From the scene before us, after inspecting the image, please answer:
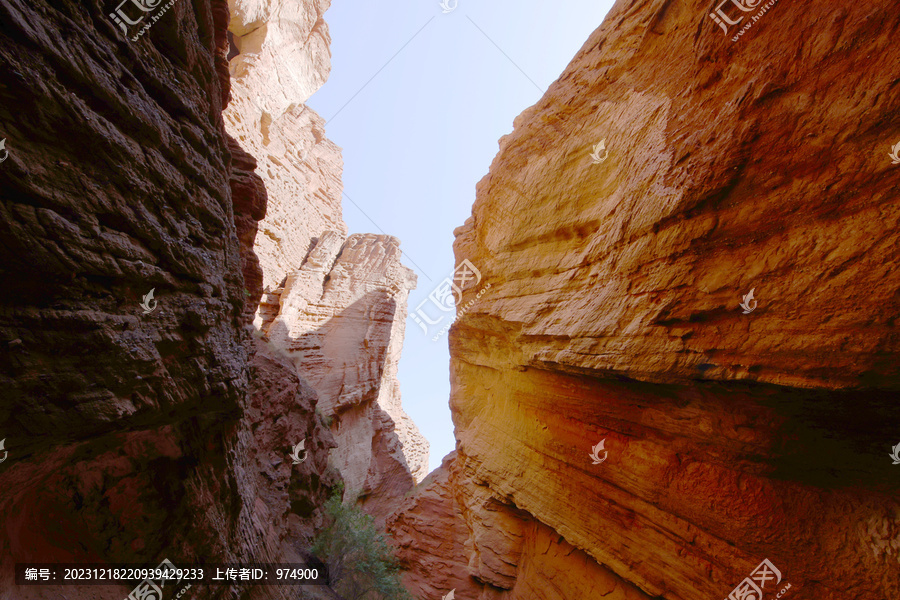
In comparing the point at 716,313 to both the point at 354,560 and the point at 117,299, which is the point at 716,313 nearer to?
the point at 117,299

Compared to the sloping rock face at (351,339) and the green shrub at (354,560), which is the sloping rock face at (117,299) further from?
the sloping rock face at (351,339)

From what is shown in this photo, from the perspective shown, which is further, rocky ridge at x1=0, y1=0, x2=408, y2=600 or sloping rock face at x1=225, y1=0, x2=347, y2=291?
sloping rock face at x1=225, y1=0, x2=347, y2=291

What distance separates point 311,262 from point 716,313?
64.4ft

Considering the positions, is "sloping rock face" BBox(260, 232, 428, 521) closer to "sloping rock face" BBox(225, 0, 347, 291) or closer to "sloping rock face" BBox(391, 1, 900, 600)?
"sloping rock face" BBox(225, 0, 347, 291)

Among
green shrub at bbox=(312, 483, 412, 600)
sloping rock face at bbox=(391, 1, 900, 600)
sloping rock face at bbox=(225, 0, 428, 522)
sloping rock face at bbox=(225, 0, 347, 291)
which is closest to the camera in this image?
sloping rock face at bbox=(391, 1, 900, 600)

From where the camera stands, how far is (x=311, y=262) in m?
19.8

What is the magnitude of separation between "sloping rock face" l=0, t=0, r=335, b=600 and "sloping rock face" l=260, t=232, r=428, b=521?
39.3 ft

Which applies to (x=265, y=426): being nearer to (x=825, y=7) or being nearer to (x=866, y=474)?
(x=866, y=474)

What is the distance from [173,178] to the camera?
418 centimetres

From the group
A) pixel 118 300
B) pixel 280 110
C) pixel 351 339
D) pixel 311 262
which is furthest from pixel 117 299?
pixel 280 110

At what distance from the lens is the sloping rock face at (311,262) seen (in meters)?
16.7

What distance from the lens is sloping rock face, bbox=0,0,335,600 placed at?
2657mm

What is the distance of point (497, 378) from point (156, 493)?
7.53 metres

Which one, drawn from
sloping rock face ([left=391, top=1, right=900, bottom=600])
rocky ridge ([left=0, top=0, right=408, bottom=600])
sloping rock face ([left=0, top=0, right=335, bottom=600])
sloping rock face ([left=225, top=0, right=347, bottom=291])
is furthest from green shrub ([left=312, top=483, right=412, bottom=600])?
sloping rock face ([left=225, top=0, right=347, bottom=291])
